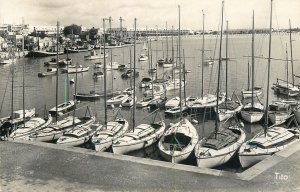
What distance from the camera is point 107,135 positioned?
3003 cm

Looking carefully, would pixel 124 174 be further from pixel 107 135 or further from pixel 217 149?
pixel 107 135

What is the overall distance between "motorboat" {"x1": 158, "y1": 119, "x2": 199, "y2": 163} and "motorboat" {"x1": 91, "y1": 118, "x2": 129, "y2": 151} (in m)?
4.18

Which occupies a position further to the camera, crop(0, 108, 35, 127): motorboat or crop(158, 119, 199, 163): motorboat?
crop(0, 108, 35, 127): motorboat

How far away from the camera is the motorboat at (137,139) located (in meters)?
28.1

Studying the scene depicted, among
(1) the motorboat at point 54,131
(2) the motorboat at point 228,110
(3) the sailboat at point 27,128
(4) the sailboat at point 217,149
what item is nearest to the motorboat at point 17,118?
(3) the sailboat at point 27,128

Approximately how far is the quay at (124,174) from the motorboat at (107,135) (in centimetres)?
975

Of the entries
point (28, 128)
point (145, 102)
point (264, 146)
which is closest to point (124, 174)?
point (264, 146)

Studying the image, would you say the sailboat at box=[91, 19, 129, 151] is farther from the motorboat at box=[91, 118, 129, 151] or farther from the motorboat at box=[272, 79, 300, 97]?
the motorboat at box=[272, 79, 300, 97]

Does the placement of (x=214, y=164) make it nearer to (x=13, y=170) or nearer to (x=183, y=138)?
(x=183, y=138)

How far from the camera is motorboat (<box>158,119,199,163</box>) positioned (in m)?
25.5

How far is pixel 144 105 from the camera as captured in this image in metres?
49.0

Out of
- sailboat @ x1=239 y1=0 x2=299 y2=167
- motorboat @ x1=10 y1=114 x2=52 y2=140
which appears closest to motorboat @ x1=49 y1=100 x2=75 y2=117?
motorboat @ x1=10 y1=114 x2=52 y2=140

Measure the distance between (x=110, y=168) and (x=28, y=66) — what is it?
307 feet

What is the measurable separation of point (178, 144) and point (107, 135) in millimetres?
6354
